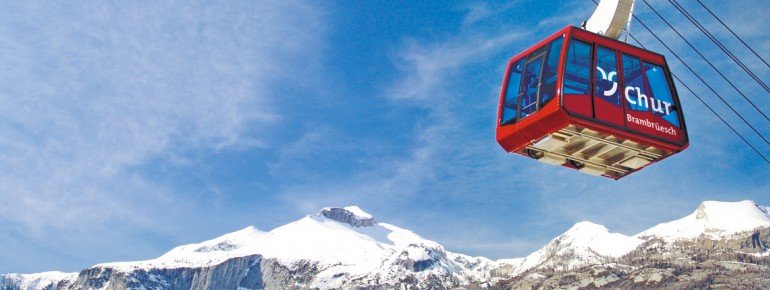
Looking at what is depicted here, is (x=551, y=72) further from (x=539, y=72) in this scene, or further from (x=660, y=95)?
(x=660, y=95)

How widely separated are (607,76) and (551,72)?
1.88m

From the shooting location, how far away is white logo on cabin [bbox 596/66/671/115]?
29125mm

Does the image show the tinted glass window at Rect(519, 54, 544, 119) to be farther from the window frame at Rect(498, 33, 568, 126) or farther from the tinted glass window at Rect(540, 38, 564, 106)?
the tinted glass window at Rect(540, 38, 564, 106)

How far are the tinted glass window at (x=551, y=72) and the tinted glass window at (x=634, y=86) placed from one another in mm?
2409

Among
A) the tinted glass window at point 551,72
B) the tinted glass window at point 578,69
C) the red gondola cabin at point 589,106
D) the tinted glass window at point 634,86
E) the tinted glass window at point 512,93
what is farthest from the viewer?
the tinted glass window at point 512,93

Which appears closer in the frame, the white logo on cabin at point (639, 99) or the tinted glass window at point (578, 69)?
the tinted glass window at point (578, 69)

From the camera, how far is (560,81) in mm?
28203

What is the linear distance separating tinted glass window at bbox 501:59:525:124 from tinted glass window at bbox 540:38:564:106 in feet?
4.77

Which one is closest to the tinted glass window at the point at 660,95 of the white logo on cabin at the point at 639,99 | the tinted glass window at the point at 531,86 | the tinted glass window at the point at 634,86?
the white logo on cabin at the point at 639,99

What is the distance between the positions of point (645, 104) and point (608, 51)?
7.05ft

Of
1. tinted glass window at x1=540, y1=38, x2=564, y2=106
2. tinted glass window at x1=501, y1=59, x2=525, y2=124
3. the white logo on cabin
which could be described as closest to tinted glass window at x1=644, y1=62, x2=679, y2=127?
the white logo on cabin

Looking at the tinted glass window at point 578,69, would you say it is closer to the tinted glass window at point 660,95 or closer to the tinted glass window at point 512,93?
the tinted glass window at point 512,93

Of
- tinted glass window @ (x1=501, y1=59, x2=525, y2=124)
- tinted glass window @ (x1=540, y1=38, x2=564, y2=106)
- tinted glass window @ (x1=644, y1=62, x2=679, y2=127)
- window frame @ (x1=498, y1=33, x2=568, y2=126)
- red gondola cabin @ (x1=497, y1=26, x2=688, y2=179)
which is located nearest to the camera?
red gondola cabin @ (x1=497, y1=26, x2=688, y2=179)

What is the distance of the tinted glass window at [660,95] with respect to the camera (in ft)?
98.4
